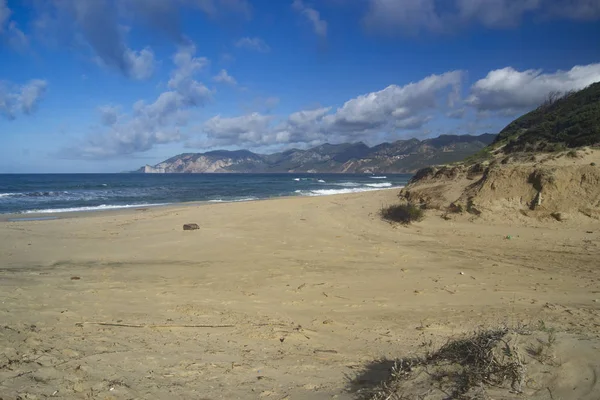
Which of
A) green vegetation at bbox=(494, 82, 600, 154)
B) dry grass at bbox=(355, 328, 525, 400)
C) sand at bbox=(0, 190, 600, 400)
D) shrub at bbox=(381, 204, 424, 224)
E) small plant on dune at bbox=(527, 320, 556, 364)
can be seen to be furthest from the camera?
green vegetation at bbox=(494, 82, 600, 154)

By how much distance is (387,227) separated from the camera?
13.7 meters

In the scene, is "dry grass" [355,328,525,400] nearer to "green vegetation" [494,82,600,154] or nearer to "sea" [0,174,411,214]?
"green vegetation" [494,82,600,154]

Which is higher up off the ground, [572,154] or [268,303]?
[572,154]

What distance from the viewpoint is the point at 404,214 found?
14156mm

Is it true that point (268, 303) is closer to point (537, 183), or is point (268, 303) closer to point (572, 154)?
point (537, 183)

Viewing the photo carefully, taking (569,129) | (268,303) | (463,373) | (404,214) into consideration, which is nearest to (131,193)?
(404,214)

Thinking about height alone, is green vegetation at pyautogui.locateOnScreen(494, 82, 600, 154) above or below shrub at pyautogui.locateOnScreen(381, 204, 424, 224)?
above

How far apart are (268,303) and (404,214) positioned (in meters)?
9.30

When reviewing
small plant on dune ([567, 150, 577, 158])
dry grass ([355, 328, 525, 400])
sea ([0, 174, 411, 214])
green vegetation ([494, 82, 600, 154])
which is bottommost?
dry grass ([355, 328, 525, 400])

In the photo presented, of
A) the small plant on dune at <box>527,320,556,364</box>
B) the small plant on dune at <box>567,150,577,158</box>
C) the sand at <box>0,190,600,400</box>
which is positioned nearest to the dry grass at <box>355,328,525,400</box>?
the small plant on dune at <box>527,320,556,364</box>

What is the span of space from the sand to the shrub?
2.73 ft

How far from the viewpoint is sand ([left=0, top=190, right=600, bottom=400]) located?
356 cm

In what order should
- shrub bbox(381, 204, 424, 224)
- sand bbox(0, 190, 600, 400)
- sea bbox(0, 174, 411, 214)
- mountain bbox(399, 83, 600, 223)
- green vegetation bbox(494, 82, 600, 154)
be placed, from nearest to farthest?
sand bbox(0, 190, 600, 400)
mountain bbox(399, 83, 600, 223)
shrub bbox(381, 204, 424, 224)
green vegetation bbox(494, 82, 600, 154)
sea bbox(0, 174, 411, 214)

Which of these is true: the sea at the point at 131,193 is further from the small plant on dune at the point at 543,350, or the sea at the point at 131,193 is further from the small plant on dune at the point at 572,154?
the small plant on dune at the point at 543,350
